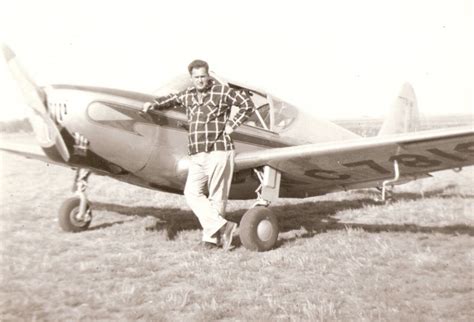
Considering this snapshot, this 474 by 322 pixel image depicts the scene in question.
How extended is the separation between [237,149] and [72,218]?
248 cm

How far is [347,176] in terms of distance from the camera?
5.90 m

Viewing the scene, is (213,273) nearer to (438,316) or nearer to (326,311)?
(326,311)

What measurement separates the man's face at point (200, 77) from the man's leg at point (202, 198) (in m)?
0.71

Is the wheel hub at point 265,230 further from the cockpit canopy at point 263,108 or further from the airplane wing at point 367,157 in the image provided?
the cockpit canopy at point 263,108

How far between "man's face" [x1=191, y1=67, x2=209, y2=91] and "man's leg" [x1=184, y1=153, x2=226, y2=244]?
0.71 meters

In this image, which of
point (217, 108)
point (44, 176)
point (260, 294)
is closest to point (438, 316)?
point (260, 294)

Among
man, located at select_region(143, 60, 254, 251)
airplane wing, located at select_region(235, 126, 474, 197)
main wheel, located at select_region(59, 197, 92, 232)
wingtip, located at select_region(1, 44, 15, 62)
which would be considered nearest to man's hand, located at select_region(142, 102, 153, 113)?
man, located at select_region(143, 60, 254, 251)

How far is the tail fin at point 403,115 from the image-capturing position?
9188mm

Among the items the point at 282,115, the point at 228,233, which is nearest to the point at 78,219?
the point at 228,233

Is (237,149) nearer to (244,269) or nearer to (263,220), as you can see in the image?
(263,220)

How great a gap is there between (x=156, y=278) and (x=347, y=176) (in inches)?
112

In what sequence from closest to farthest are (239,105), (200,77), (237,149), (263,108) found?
(200,77) < (239,105) < (237,149) < (263,108)

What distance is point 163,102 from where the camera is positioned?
16.7ft

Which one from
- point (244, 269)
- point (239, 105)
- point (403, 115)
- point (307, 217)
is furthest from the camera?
point (403, 115)
